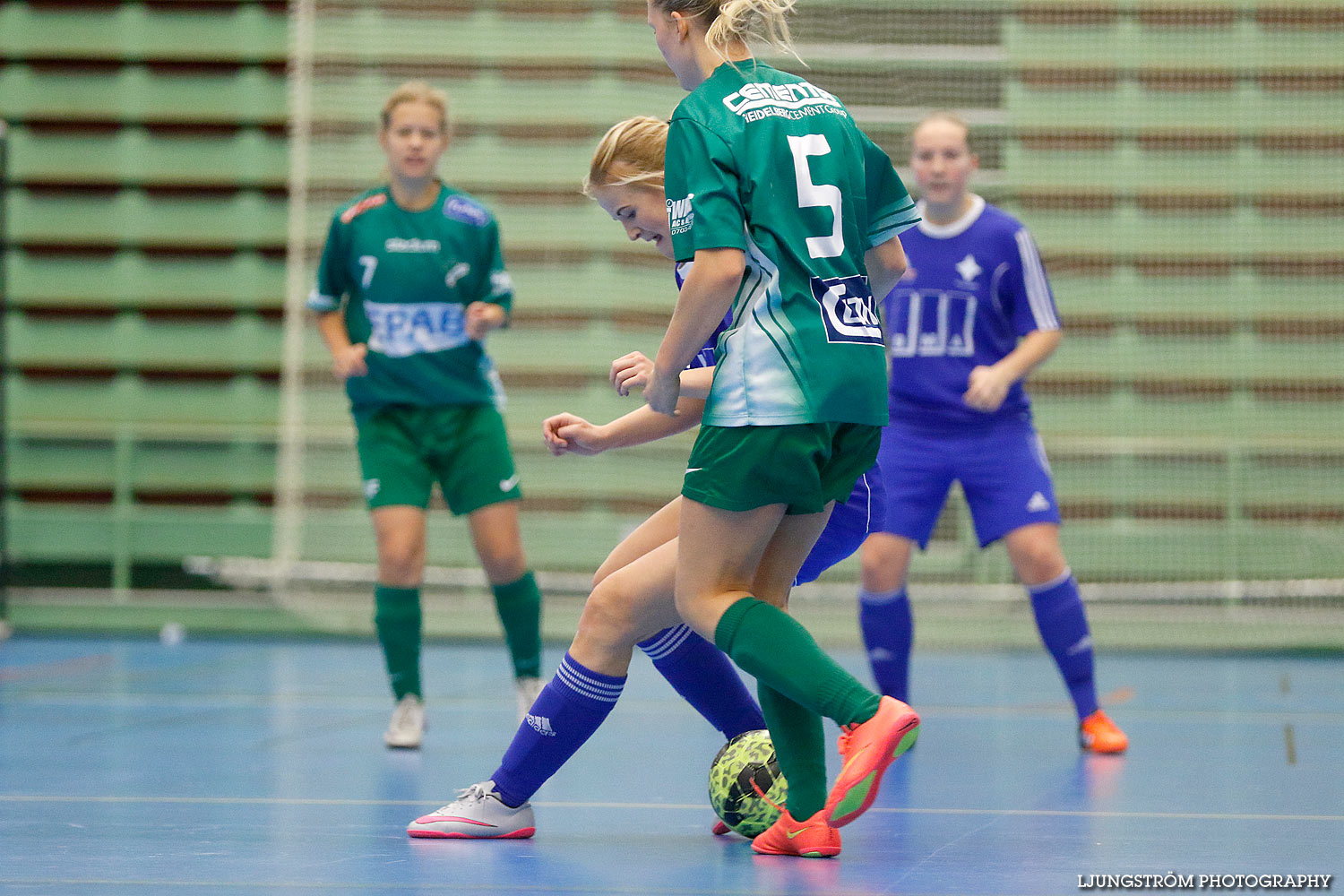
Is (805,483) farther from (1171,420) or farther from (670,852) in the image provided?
(1171,420)

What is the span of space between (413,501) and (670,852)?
1.94 m

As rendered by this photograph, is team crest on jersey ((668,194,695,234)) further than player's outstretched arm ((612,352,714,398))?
No

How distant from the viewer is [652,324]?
881cm

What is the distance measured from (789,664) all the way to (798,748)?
221 millimetres

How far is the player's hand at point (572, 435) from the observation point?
2.81m

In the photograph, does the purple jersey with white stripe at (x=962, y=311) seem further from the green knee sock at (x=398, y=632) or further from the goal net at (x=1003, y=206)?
the goal net at (x=1003, y=206)

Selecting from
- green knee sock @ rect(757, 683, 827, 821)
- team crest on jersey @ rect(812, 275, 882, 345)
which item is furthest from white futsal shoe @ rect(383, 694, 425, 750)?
team crest on jersey @ rect(812, 275, 882, 345)

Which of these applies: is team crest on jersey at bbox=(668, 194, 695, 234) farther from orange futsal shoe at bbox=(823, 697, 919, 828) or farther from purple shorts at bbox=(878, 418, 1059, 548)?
purple shorts at bbox=(878, 418, 1059, 548)

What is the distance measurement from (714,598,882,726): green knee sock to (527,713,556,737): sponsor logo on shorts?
1.48 feet

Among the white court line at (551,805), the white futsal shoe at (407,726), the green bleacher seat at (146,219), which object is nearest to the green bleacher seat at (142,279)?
the green bleacher seat at (146,219)

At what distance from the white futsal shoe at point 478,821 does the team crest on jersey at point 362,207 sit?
226 centimetres

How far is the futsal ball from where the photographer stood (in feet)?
9.60

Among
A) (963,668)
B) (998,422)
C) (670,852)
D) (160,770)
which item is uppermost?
(998,422)

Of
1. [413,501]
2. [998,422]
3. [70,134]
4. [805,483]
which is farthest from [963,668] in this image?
[70,134]
